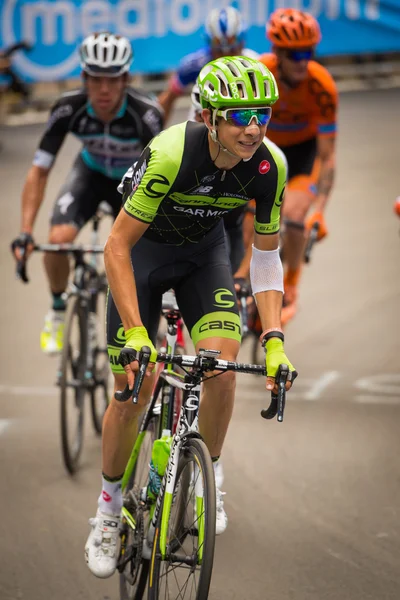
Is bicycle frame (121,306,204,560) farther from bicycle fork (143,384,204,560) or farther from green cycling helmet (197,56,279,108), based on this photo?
green cycling helmet (197,56,279,108)

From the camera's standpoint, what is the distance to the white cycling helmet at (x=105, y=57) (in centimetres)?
659

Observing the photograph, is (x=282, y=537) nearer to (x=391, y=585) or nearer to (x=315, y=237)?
(x=391, y=585)

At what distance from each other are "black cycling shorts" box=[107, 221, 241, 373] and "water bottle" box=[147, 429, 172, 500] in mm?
362

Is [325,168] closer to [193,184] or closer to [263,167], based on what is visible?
[263,167]

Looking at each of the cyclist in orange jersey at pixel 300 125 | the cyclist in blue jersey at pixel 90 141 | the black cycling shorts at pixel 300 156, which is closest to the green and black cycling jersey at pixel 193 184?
the cyclist in blue jersey at pixel 90 141

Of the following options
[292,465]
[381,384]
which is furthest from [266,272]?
[381,384]

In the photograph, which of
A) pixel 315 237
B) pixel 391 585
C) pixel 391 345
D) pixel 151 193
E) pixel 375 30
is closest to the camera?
pixel 151 193

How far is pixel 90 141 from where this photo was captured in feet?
22.6

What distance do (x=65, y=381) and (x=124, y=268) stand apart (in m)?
2.15

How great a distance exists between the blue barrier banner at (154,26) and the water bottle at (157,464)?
12238 mm

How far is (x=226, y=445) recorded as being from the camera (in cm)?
684

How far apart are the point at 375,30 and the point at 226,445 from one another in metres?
11.7

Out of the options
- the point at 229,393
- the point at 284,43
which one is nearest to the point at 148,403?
the point at 229,393

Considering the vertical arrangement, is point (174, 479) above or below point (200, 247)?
below
